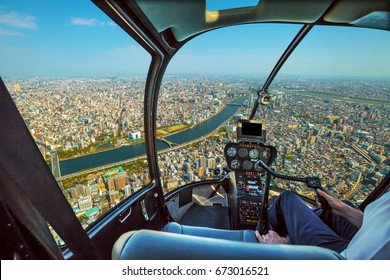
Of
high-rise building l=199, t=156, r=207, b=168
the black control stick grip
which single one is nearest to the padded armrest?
the black control stick grip

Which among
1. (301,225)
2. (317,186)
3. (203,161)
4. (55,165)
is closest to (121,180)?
(55,165)

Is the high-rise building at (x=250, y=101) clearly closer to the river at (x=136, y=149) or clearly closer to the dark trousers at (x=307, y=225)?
the river at (x=136, y=149)

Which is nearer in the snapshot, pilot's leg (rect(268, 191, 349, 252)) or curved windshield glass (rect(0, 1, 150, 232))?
curved windshield glass (rect(0, 1, 150, 232))

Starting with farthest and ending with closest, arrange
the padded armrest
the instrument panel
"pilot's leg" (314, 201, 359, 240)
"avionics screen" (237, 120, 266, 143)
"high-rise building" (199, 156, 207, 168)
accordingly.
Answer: "high-rise building" (199, 156, 207, 168) → the instrument panel → "avionics screen" (237, 120, 266, 143) → "pilot's leg" (314, 201, 359, 240) → the padded armrest

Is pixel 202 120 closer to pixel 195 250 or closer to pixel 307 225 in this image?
pixel 307 225

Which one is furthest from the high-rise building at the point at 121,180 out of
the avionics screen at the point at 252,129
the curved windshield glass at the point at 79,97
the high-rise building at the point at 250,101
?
the high-rise building at the point at 250,101

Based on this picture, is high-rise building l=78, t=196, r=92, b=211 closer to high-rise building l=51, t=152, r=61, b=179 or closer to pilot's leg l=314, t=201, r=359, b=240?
high-rise building l=51, t=152, r=61, b=179
